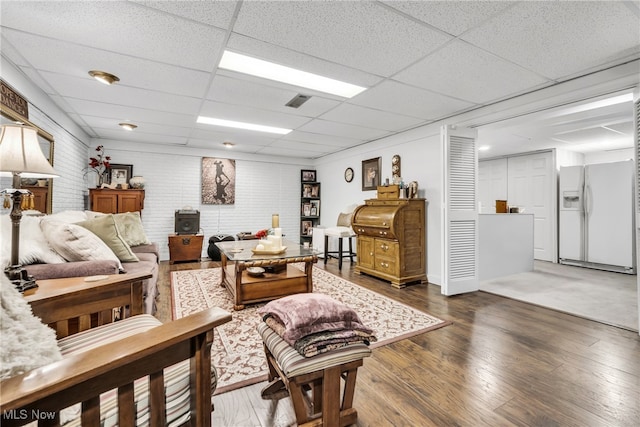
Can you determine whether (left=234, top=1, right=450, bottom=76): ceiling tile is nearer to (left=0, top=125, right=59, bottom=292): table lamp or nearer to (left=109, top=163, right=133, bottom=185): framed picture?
(left=0, top=125, right=59, bottom=292): table lamp

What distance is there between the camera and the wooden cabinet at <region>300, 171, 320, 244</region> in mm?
7297

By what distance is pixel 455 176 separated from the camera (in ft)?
12.5

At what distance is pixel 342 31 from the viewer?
2002 millimetres

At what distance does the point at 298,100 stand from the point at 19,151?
2.48 m

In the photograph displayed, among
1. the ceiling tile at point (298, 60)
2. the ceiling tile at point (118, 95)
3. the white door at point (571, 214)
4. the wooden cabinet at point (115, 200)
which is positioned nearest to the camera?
the ceiling tile at point (298, 60)

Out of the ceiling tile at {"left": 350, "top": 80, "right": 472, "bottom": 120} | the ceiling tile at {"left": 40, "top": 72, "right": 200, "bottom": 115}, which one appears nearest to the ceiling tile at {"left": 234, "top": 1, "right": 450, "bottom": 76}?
the ceiling tile at {"left": 350, "top": 80, "right": 472, "bottom": 120}

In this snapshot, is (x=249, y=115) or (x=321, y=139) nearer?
(x=249, y=115)

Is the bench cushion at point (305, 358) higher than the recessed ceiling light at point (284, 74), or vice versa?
the recessed ceiling light at point (284, 74)

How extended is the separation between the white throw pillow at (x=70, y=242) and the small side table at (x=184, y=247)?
3486mm

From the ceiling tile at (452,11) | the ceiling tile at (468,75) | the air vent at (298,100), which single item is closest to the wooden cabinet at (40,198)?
the air vent at (298,100)

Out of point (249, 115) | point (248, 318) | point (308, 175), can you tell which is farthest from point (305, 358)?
point (308, 175)

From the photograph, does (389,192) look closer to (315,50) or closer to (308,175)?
(315,50)

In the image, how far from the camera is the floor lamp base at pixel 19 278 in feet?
4.66

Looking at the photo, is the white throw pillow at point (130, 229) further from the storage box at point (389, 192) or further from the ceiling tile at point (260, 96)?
the storage box at point (389, 192)
